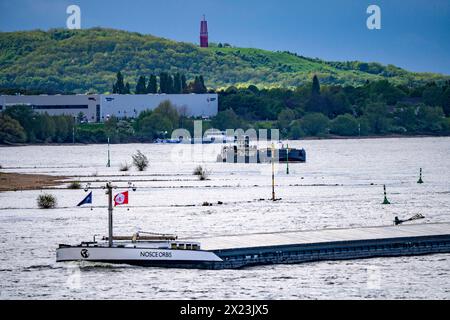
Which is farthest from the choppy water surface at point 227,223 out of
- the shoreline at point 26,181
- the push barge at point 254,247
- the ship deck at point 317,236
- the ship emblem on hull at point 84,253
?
the shoreline at point 26,181

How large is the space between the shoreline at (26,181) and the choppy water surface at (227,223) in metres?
3.20

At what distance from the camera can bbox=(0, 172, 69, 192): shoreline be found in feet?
384

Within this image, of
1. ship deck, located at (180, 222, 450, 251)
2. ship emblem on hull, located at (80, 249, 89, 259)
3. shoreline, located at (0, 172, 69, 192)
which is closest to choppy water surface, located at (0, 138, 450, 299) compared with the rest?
ship emblem on hull, located at (80, 249, 89, 259)

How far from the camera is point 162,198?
106 meters

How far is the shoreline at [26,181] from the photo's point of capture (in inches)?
4606

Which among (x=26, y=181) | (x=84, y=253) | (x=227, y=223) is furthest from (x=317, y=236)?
(x=26, y=181)

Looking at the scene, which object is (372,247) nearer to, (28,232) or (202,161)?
(28,232)

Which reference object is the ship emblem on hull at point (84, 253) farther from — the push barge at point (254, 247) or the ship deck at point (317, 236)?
the ship deck at point (317, 236)

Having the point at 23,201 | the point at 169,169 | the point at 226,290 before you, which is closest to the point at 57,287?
the point at 226,290

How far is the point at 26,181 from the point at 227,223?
4639 centimetres

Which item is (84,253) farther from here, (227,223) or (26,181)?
(26,181)

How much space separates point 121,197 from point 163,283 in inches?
199

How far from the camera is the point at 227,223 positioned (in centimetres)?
→ 8400

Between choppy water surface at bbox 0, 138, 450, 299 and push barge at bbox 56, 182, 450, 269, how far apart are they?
2.41 ft
